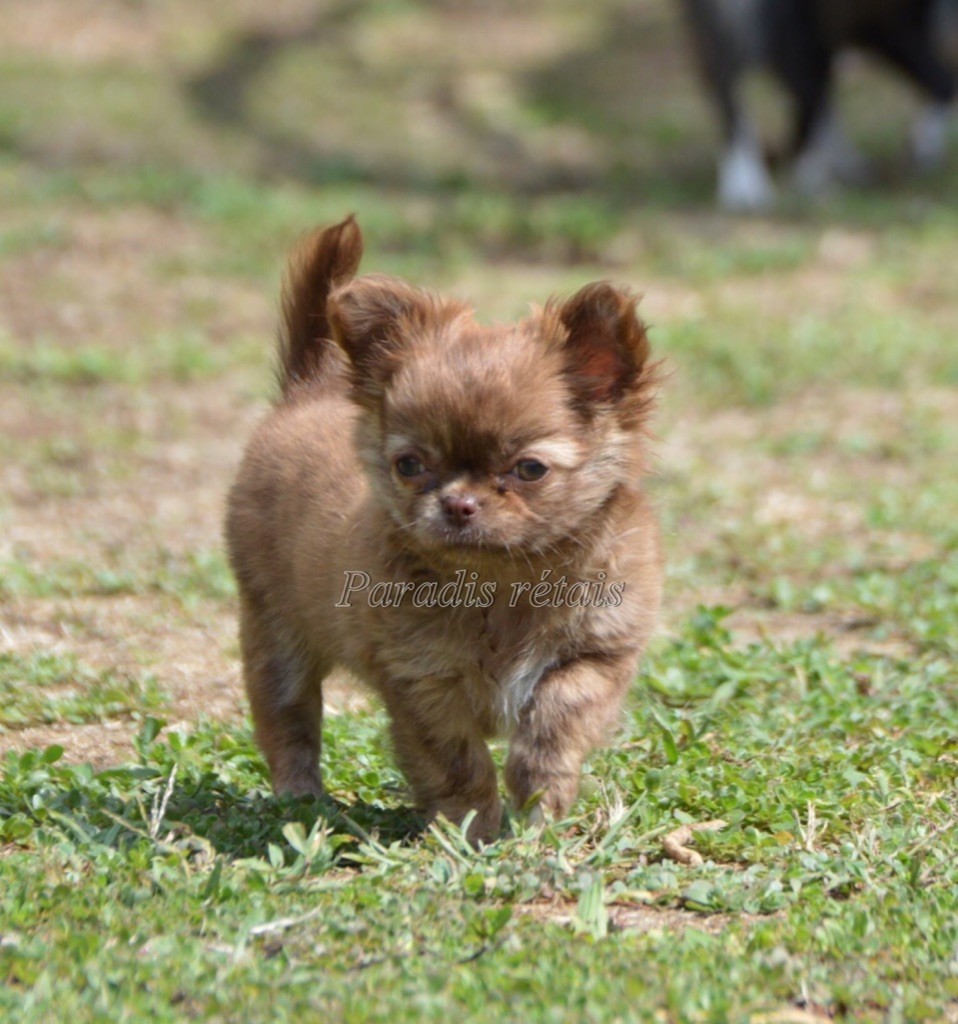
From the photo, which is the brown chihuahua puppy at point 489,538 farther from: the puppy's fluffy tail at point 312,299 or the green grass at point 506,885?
the puppy's fluffy tail at point 312,299

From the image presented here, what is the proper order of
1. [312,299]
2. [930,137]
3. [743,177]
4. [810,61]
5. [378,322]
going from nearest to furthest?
[378,322] → [312,299] → [743,177] → [810,61] → [930,137]

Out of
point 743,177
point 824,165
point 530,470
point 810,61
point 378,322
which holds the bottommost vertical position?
point 824,165

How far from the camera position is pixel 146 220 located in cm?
1088

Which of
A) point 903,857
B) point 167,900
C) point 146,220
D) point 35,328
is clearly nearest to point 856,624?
point 903,857

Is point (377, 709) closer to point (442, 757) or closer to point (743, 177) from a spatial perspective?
point (442, 757)

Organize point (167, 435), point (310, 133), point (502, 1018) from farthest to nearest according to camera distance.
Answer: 1. point (310, 133)
2. point (167, 435)
3. point (502, 1018)

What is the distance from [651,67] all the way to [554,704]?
44.1 ft

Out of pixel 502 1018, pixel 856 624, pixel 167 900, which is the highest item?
pixel 502 1018

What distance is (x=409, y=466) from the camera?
3.67 m

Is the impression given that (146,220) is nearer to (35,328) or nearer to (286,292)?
(35,328)

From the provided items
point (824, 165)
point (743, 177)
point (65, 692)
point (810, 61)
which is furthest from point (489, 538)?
point (824, 165)

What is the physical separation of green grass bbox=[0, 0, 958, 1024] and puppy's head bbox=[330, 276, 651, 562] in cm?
37

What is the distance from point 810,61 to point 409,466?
1031 cm

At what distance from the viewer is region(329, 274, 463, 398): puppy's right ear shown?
3912mm
